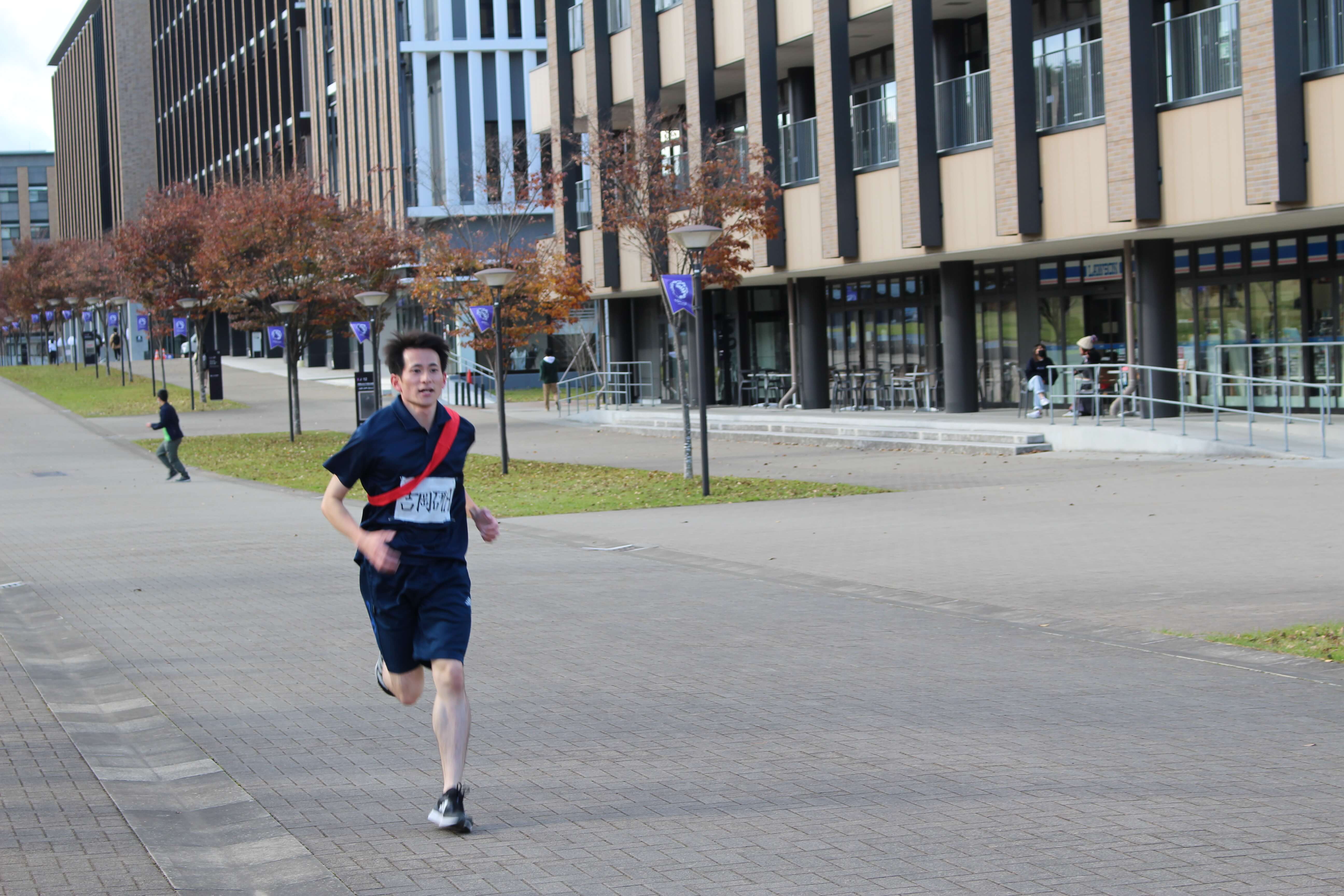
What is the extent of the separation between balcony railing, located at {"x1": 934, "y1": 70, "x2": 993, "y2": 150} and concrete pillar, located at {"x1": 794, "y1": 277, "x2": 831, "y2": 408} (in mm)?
6458

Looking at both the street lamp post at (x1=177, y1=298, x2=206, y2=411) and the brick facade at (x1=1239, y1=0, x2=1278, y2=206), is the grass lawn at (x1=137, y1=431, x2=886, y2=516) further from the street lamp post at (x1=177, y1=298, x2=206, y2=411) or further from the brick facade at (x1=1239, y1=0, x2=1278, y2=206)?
the street lamp post at (x1=177, y1=298, x2=206, y2=411)

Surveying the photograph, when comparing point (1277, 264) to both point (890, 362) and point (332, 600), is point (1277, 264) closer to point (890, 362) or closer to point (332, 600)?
point (890, 362)

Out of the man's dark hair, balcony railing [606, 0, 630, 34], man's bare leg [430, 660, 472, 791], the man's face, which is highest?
balcony railing [606, 0, 630, 34]

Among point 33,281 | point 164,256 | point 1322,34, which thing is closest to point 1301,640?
point 1322,34

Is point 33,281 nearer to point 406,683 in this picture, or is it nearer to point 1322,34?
point 1322,34

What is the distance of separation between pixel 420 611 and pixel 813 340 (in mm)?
29335

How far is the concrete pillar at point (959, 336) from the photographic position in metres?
29.3

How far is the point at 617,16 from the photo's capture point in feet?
123

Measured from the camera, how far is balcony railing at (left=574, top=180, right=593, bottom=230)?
39.2 metres

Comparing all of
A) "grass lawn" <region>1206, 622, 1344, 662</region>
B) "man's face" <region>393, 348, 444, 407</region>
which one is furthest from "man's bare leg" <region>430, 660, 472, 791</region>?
"grass lawn" <region>1206, 622, 1344, 662</region>

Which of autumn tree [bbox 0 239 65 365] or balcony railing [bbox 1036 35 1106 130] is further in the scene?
autumn tree [bbox 0 239 65 365]

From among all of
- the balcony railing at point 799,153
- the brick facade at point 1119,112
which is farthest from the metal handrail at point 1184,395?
the balcony railing at point 799,153

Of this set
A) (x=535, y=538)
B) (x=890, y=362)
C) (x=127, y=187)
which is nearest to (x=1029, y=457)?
(x=535, y=538)

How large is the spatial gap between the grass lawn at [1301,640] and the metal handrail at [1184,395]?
11.6m
